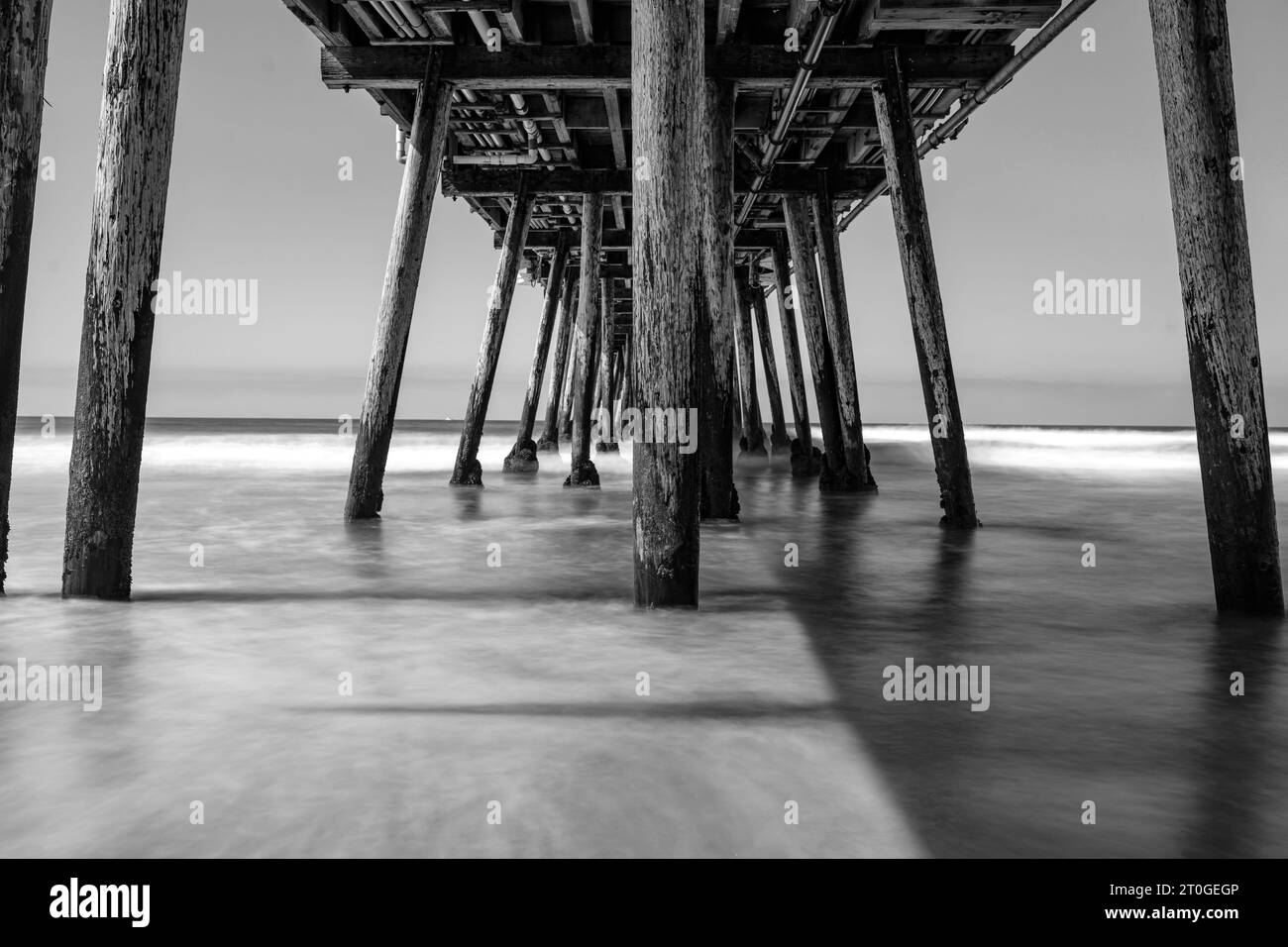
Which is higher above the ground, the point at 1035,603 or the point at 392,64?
the point at 392,64

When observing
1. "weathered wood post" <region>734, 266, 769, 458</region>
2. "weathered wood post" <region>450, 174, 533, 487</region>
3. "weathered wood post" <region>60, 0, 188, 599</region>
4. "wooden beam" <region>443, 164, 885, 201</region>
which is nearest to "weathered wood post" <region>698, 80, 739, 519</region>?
"weathered wood post" <region>60, 0, 188, 599</region>

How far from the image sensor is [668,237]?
456 centimetres

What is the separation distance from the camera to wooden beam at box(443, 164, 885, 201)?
39.3ft

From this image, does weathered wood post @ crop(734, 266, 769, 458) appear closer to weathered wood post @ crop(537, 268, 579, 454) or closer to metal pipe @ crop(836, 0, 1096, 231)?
weathered wood post @ crop(537, 268, 579, 454)

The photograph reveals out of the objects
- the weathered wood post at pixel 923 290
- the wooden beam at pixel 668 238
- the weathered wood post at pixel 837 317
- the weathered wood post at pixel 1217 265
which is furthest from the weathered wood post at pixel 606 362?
the weathered wood post at pixel 1217 265

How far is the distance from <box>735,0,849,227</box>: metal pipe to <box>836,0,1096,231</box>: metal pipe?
1116 millimetres

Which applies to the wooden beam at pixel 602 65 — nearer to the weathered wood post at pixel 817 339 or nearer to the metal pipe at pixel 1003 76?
the metal pipe at pixel 1003 76

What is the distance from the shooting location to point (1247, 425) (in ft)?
14.3

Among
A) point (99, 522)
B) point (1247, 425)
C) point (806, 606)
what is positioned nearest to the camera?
point (1247, 425)

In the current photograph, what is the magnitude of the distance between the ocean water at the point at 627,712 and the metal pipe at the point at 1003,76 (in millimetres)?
3901

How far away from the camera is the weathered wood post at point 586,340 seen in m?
12.4
